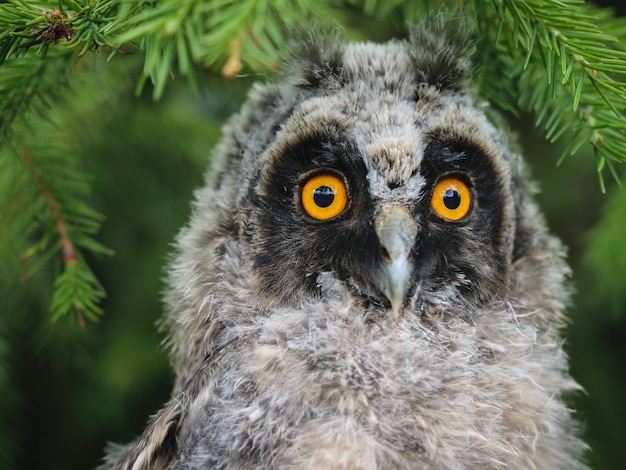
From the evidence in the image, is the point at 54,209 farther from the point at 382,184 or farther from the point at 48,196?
the point at 382,184

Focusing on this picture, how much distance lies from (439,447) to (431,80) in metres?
1.14

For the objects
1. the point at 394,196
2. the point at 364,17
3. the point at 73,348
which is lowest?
the point at 73,348

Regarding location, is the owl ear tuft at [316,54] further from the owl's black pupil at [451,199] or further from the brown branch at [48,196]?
the brown branch at [48,196]

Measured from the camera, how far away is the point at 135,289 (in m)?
3.51

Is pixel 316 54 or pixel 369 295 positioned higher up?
pixel 316 54

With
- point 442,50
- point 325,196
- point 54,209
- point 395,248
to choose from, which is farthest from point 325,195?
point 54,209

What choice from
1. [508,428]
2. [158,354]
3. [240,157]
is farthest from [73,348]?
[508,428]

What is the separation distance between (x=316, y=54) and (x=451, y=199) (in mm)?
651

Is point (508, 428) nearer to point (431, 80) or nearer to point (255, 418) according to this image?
point (255, 418)

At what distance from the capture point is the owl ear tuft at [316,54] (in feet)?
6.77

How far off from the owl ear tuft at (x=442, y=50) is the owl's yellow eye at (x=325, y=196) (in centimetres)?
48

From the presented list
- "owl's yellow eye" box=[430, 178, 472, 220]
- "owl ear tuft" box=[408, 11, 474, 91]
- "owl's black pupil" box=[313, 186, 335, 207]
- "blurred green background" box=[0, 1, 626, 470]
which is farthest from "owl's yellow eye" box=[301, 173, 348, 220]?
"blurred green background" box=[0, 1, 626, 470]

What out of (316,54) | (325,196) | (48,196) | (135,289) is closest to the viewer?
(325,196)

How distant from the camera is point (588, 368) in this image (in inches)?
137
